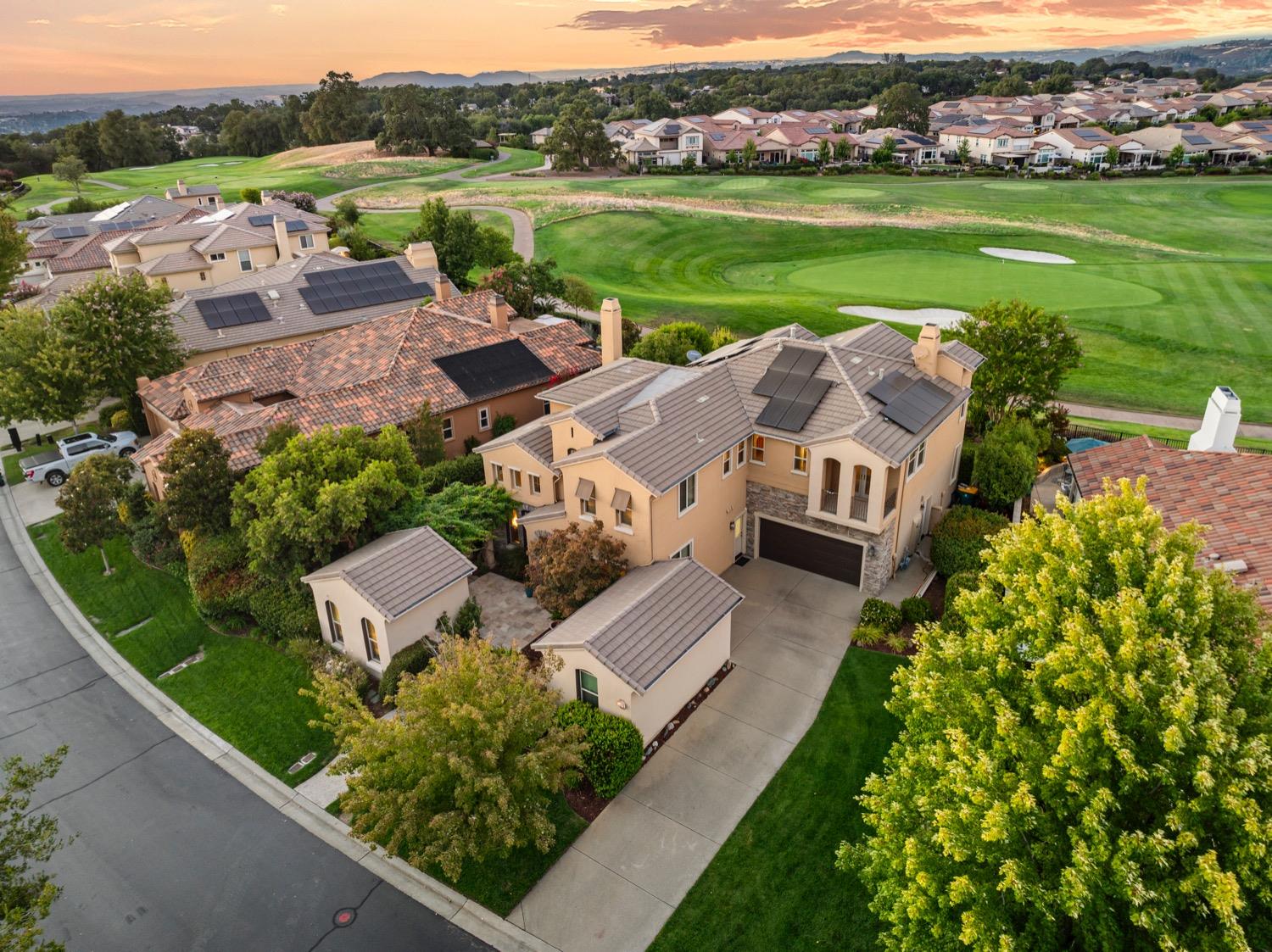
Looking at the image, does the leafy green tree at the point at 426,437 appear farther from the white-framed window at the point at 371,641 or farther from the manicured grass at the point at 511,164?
the manicured grass at the point at 511,164

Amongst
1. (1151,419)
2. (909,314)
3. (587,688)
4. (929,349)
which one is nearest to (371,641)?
(587,688)

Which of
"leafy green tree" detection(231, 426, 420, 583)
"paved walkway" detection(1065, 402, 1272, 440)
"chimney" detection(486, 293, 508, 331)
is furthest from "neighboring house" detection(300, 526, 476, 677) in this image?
"paved walkway" detection(1065, 402, 1272, 440)

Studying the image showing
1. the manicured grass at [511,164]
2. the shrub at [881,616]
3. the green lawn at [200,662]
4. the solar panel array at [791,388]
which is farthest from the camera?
the manicured grass at [511,164]

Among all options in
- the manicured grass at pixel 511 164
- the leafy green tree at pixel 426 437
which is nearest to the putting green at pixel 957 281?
the leafy green tree at pixel 426 437

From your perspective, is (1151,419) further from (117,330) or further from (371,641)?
(117,330)

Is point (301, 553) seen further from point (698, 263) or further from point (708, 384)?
point (698, 263)

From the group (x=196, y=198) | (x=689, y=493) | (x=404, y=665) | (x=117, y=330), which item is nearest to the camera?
(x=404, y=665)
